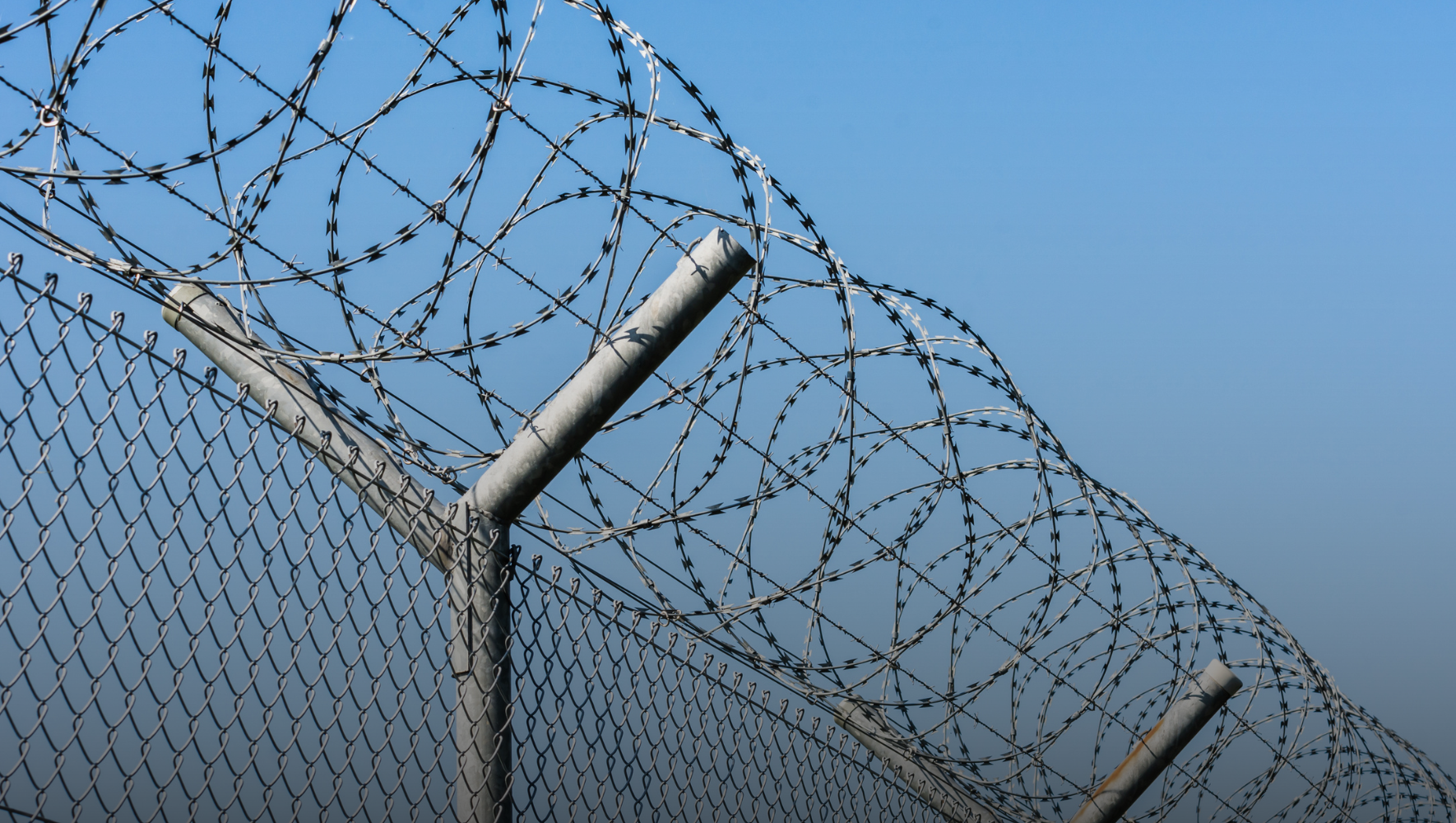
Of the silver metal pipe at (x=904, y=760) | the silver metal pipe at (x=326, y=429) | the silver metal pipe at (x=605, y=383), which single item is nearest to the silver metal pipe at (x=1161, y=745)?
the silver metal pipe at (x=904, y=760)

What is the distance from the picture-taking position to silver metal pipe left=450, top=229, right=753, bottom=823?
313 centimetres

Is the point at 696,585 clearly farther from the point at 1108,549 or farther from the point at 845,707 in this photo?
the point at 1108,549

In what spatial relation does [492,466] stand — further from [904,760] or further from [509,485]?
[904,760]

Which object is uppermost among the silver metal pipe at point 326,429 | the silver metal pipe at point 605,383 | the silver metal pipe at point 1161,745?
the silver metal pipe at point 1161,745

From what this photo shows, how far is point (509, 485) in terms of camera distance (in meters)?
3.27

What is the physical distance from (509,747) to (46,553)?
1.35m

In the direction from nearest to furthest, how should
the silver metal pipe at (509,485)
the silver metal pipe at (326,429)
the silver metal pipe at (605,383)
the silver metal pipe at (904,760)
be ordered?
the silver metal pipe at (326,429) → the silver metal pipe at (509,485) → the silver metal pipe at (605,383) → the silver metal pipe at (904,760)

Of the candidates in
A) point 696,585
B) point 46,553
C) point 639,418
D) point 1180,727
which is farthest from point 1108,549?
point 46,553

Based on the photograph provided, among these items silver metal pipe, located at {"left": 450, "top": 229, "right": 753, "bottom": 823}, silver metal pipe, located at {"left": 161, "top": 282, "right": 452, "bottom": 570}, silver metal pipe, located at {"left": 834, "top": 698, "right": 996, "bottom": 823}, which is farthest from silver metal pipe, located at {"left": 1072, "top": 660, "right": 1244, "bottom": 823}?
silver metal pipe, located at {"left": 161, "top": 282, "right": 452, "bottom": 570}

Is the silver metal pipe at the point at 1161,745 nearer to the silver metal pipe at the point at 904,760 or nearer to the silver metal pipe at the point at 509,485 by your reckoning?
the silver metal pipe at the point at 904,760

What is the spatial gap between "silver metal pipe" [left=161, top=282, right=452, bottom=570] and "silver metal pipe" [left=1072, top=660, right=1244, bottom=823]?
455 centimetres

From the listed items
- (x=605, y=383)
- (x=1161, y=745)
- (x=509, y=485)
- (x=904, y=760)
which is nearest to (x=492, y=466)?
(x=509, y=485)

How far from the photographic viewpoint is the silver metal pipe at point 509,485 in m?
3.13

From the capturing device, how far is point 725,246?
11.2 feet
